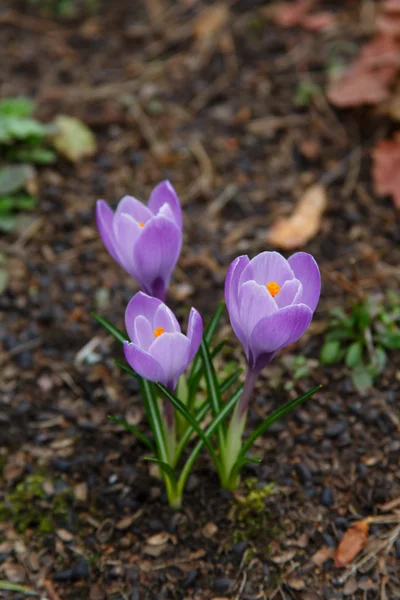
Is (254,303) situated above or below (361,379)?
above

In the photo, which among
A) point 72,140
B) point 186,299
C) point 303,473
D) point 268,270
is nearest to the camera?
point 268,270

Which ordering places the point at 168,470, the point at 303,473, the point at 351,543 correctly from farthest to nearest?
1. the point at 303,473
2. the point at 351,543
3. the point at 168,470

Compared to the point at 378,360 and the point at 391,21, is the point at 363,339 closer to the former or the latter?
the point at 378,360

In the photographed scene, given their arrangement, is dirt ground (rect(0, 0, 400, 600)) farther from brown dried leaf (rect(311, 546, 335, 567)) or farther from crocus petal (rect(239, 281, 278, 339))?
crocus petal (rect(239, 281, 278, 339))

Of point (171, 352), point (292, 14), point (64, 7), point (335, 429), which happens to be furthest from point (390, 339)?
point (64, 7)

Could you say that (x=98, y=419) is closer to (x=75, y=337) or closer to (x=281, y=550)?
(x=75, y=337)

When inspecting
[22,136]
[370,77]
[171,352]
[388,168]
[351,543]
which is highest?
[171,352]

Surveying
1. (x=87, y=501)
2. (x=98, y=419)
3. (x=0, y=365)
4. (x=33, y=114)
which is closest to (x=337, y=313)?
(x=98, y=419)
